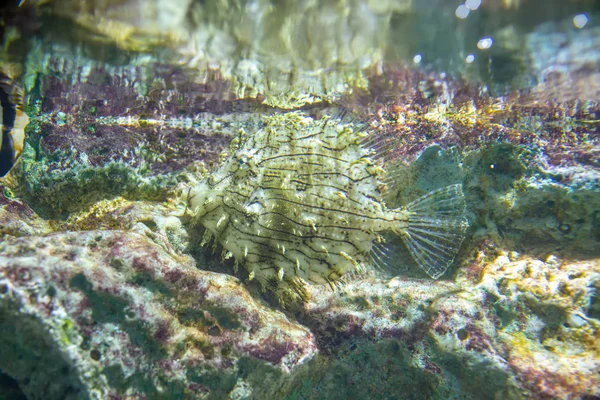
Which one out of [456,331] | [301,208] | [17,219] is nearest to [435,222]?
[456,331]

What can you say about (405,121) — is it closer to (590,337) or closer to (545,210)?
(545,210)

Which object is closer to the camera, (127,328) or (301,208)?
(127,328)

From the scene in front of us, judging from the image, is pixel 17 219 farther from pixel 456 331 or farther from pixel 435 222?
pixel 456 331

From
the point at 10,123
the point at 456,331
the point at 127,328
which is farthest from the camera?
the point at 10,123

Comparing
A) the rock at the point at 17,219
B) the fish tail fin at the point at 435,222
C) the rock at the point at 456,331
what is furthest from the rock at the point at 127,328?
the fish tail fin at the point at 435,222

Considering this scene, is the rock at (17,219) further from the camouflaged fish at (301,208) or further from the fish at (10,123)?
the camouflaged fish at (301,208)

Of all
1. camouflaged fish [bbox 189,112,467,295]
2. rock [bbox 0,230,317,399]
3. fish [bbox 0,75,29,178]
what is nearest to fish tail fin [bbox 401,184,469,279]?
camouflaged fish [bbox 189,112,467,295]
